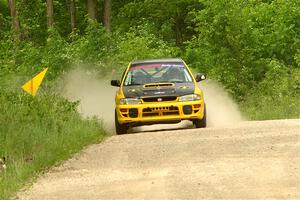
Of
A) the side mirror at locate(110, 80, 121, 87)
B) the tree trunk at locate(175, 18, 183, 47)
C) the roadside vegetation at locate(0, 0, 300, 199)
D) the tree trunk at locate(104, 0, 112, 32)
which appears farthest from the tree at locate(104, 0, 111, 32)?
the side mirror at locate(110, 80, 121, 87)

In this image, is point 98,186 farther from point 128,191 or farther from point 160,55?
point 160,55

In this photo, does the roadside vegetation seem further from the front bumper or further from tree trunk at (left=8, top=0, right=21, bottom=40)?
tree trunk at (left=8, top=0, right=21, bottom=40)

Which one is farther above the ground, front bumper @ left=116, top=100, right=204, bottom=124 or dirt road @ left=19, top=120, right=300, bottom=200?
front bumper @ left=116, top=100, right=204, bottom=124

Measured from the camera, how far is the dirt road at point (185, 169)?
27.8 ft

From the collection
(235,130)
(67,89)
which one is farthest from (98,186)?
(67,89)

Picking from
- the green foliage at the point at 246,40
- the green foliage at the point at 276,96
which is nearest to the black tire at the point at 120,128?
the green foliage at the point at 276,96

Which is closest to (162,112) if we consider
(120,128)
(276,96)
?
(120,128)

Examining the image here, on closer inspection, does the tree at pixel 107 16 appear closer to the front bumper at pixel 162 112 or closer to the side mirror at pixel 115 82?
the side mirror at pixel 115 82

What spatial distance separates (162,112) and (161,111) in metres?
0.03

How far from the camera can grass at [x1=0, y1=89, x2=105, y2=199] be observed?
34.2 feet

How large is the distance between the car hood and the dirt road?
2482 millimetres

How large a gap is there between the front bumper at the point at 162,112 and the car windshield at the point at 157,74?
3.40 ft

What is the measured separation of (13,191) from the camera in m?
9.10

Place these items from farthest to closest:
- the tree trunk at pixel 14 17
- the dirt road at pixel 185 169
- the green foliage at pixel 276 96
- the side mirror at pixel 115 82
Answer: the tree trunk at pixel 14 17 → the green foliage at pixel 276 96 → the side mirror at pixel 115 82 → the dirt road at pixel 185 169
